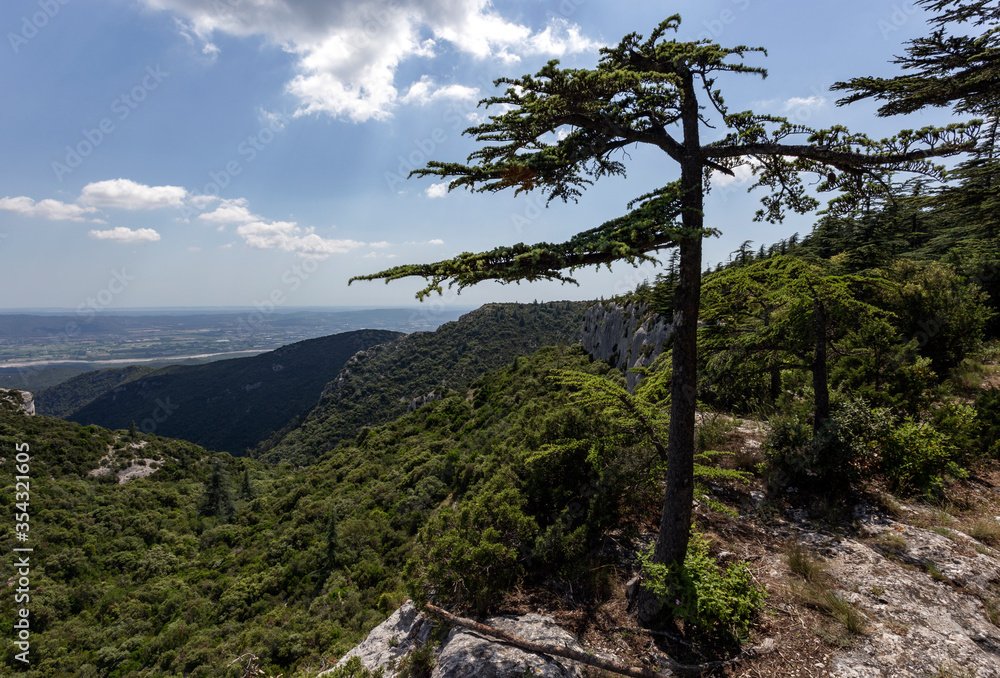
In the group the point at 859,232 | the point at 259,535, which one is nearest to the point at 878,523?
the point at 859,232

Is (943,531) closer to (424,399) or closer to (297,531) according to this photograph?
(297,531)

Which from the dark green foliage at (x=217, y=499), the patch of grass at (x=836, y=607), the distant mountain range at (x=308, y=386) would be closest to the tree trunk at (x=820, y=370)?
the patch of grass at (x=836, y=607)

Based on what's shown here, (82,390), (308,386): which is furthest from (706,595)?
(82,390)

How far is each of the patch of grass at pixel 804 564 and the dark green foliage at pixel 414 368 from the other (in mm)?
70901

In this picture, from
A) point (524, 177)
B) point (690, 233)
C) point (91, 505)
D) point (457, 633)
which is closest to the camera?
point (690, 233)

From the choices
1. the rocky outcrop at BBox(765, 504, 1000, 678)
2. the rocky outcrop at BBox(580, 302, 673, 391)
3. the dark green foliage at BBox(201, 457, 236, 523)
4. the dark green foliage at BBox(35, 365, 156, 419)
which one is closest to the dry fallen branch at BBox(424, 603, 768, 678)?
the rocky outcrop at BBox(765, 504, 1000, 678)

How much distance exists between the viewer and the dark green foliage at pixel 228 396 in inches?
4779

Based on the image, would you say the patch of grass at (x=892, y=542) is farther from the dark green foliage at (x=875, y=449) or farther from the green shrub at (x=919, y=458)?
the green shrub at (x=919, y=458)

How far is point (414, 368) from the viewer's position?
104125 mm

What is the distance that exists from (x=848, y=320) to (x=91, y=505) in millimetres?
67334

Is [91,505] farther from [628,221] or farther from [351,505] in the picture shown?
[628,221]

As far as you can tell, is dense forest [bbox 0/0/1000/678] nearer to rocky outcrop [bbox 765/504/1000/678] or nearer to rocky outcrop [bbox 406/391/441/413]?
rocky outcrop [bbox 765/504/1000/678]

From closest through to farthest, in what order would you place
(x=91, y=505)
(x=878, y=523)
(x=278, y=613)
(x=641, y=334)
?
(x=878, y=523) < (x=278, y=613) < (x=641, y=334) < (x=91, y=505)

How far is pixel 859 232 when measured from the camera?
69.2 feet
